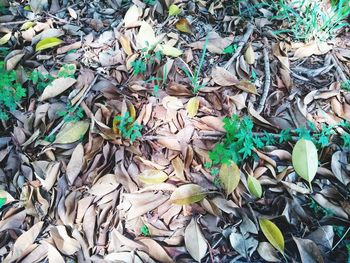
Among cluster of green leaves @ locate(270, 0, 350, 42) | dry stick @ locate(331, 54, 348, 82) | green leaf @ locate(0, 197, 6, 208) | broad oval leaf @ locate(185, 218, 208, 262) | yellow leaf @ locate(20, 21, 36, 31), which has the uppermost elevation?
cluster of green leaves @ locate(270, 0, 350, 42)

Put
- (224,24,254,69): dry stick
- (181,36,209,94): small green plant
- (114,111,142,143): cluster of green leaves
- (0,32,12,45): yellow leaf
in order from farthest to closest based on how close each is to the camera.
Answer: (0,32,12,45): yellow leaf, (224,24,254,69): dry stick, (181,36,209,94): small green plant, (114,111,142,143): cluster of green leaves

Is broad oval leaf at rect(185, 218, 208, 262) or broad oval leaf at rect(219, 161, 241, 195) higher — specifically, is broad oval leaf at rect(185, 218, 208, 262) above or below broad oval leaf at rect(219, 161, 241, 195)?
below

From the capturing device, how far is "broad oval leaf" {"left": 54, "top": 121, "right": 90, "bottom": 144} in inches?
61.5

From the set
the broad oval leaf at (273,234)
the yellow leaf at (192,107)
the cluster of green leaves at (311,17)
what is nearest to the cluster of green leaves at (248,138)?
the yellow leaf at (192,107)

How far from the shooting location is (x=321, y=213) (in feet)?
4.55

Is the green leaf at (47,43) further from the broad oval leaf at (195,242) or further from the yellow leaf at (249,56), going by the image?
the broad oval leaf at (195,242)

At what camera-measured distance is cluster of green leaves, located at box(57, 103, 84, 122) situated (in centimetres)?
162

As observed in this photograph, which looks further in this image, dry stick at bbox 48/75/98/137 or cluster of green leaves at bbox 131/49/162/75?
cluster of green leaves at bbox 131/49/162/75

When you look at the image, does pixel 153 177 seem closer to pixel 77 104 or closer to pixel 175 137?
pixel 175 137

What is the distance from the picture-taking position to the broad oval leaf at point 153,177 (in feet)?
4.82

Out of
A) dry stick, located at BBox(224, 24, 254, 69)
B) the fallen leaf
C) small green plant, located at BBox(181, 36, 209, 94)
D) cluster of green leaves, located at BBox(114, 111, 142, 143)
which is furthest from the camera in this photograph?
dry stick, located at BBox(224, 24, 254, 69)

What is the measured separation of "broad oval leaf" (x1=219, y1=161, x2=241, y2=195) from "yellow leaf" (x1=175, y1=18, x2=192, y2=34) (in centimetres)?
75

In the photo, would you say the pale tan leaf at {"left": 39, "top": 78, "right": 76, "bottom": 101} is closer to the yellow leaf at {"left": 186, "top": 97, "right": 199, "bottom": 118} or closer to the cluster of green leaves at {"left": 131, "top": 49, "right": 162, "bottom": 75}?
the cluster of green leaves at {"left": 131, "top": 49, "right": 162, "bottom": 75}

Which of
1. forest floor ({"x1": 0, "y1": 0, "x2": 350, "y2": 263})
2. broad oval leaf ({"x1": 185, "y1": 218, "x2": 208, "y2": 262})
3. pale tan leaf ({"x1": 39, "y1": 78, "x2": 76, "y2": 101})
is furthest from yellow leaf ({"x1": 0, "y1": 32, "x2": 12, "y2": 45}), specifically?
broad oval leaf ({"x1": 185, "y1": 218, "x2": 208, "y2": 262})
